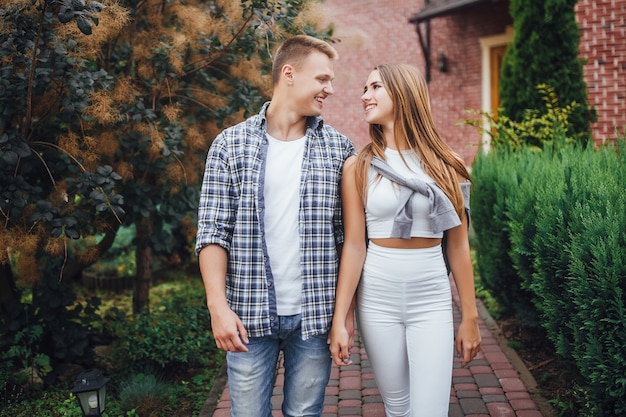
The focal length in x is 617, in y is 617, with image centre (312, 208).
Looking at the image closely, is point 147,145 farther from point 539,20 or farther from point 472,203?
point 539,20

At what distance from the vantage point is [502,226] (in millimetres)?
5180

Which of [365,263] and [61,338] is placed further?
[61,338]

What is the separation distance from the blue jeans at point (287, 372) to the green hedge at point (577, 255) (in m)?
1.24

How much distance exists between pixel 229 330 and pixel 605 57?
27.7 feet

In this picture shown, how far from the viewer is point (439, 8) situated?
11578mm

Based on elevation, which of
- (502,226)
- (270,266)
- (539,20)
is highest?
(539,20)

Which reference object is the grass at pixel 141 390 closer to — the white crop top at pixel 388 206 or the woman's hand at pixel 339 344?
the woman's hand at pixel 339 344

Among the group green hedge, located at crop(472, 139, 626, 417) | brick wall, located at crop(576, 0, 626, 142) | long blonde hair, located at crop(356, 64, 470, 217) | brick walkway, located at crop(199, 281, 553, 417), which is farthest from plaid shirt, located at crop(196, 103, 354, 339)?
brick wall, located at crop(576, 0, 626, 142)

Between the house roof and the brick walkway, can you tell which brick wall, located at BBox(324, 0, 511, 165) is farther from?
the brick walkway

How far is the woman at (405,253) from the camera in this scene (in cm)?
242

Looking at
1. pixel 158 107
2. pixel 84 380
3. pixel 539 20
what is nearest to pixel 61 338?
pixel 84 380

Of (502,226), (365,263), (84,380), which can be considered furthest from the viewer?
(502,226)

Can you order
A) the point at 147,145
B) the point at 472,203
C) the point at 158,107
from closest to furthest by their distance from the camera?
the point at 147,145 → the point at 158,107 → the point at 472,203

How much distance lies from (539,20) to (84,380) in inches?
280
